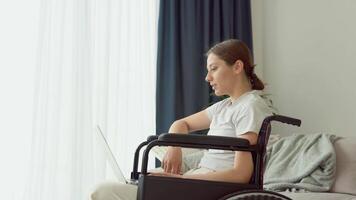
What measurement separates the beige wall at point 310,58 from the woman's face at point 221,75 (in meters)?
1.32

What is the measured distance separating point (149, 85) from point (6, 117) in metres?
0.92

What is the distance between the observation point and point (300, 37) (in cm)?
307

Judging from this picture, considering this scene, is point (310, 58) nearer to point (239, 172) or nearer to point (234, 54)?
point (234, 54)

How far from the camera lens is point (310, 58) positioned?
299 centimetres

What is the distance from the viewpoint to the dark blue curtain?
297 cm

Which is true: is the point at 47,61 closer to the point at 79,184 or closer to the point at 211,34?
the point at 79,184

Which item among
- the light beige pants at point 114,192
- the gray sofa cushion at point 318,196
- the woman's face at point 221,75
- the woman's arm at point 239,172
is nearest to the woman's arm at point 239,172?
the woman's arm at point 239,172

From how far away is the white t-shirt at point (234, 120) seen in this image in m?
1.49

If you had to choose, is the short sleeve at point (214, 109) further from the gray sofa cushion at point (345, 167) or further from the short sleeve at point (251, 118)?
the gray sofa cushion at point (345, 167)

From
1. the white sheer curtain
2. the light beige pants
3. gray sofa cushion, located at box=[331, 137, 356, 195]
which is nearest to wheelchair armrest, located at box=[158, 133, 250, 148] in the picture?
the light beige pants

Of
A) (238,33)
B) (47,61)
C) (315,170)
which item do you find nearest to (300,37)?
(238,33)

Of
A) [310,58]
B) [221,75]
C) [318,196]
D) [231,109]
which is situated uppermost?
[310,58]

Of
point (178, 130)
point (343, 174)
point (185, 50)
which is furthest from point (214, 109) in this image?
point (185, 50)

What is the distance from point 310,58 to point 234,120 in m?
1.59
